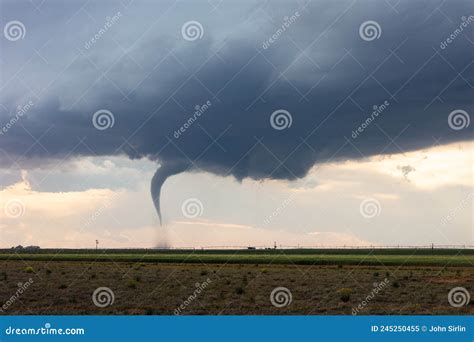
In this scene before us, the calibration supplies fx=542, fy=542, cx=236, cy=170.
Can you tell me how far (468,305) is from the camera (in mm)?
33438

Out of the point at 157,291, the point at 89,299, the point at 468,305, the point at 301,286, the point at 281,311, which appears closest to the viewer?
the point at 281,311

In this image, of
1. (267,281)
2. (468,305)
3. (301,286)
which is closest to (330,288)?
(301,286)

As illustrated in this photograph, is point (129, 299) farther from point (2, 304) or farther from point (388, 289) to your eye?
point (388, 289)

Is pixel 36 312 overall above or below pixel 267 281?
below

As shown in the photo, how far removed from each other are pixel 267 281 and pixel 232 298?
12.4 m

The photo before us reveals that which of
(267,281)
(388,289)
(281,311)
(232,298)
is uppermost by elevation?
(267,281)

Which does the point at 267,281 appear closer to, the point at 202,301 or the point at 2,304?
the point at 202,301

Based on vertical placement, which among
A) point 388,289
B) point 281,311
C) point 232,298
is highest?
point 388,289

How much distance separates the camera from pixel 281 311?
30500 millimetres

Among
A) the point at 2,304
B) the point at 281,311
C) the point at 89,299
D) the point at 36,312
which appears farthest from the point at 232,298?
the point at 2,304

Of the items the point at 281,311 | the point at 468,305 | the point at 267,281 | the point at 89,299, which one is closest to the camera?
the point at 281,311

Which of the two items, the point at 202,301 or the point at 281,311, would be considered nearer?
the point at 281,311

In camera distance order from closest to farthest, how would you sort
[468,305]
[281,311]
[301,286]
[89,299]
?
[281,311], [468,305], [89,299], [301,286]

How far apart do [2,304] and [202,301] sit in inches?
494
